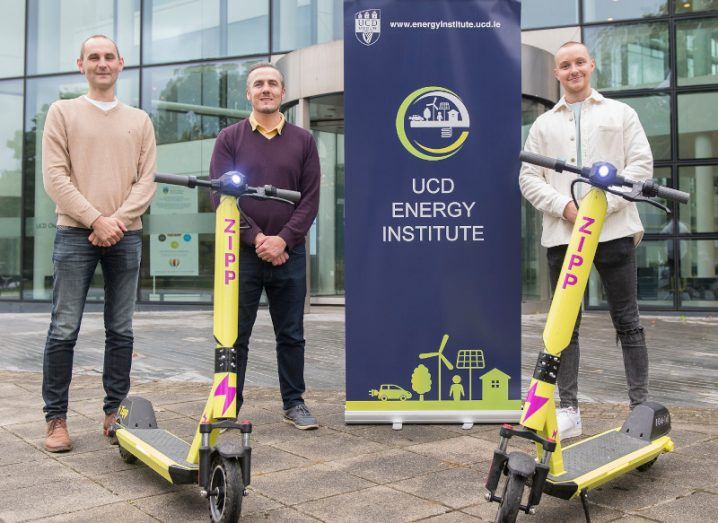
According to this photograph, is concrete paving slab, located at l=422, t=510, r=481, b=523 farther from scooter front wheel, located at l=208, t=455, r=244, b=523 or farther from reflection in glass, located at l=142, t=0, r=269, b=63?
reflection in glass, located at l=142, t=0, r=269, b=63

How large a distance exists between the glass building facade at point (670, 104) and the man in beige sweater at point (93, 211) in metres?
10.1

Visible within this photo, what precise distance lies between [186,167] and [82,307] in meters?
10.6

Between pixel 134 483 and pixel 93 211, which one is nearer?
pixel 134 483

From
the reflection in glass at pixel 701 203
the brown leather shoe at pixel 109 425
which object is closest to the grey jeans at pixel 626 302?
the brown leather shoe at pixel 109 425

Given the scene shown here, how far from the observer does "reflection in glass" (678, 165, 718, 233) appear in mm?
12289

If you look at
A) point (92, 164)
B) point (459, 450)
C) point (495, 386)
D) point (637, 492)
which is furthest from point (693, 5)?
point (92, 164)

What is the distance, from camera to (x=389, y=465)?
3.48 m

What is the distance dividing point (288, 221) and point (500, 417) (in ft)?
5.56

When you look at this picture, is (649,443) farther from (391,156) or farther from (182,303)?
(182,303)

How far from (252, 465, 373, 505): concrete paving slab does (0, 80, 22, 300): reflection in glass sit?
45.6 ft

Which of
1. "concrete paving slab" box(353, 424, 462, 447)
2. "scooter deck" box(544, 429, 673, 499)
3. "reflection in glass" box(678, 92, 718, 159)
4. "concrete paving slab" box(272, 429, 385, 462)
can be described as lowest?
"concrete paving slab" box(272, 429, 385, 462)

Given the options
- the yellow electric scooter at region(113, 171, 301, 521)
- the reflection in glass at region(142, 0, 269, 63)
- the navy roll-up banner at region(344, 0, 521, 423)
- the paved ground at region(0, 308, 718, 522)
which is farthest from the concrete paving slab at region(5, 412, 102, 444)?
the reflection in glass at region(142, 0, 269, 63)

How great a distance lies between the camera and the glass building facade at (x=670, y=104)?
40.4ft

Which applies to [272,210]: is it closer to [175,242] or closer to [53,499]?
[53,499]
